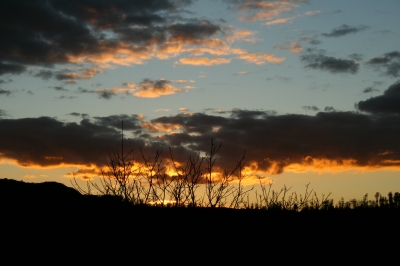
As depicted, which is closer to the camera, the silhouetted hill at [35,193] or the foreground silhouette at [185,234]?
the foreground silhouette at [185,234]

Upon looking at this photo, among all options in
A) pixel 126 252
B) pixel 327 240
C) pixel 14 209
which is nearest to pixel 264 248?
pixel 327 240

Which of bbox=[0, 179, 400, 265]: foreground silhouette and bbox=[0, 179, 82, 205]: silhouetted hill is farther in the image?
bbox=[0, 179, 82, 205]: silhouetted hill

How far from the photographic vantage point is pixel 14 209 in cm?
1259

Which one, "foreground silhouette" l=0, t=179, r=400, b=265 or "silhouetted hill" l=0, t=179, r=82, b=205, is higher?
"silhouetted hill" l=0, t=179, r=82, b=205

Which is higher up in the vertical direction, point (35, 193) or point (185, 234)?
point (35, 193)

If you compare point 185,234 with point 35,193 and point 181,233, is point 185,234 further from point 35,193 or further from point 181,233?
point 35,193

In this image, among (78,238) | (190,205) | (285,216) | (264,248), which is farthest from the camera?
(190,205)

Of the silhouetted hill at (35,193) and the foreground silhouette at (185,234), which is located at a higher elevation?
the silhouetted hill at (35,193)

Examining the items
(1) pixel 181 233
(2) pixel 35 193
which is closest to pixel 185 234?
(1) pixel 181 233

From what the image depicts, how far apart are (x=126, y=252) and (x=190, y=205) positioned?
4.90 metres

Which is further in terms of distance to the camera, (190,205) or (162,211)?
(190,205)

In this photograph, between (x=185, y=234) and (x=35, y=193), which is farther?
(x=35, y=193)

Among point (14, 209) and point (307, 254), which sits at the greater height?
point (14, 209)

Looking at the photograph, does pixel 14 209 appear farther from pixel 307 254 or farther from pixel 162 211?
pixel 307 254
